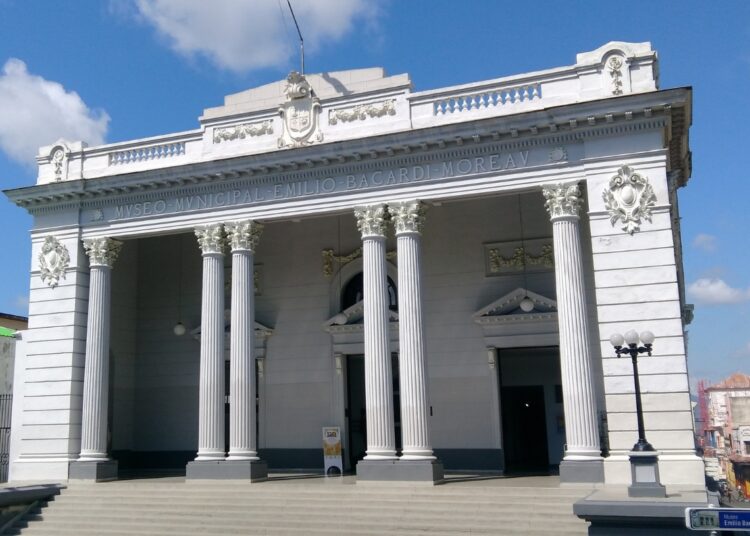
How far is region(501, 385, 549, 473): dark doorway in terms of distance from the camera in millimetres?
26562

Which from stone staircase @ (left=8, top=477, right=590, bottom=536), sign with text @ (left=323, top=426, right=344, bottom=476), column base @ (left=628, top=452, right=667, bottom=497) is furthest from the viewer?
sign with text @ (left=323, top=426, right=344, bottom=476)

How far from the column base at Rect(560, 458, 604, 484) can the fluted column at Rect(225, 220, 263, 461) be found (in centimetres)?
872

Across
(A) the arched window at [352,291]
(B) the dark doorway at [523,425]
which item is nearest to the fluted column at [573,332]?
(B) the dark doorway at [523,425]

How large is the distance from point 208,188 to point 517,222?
378 inches

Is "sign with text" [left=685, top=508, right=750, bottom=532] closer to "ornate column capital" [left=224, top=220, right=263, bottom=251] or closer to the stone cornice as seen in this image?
the stone cornice

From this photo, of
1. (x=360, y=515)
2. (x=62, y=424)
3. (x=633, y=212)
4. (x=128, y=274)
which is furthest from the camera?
(x=128, y=274)

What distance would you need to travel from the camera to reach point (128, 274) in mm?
29312

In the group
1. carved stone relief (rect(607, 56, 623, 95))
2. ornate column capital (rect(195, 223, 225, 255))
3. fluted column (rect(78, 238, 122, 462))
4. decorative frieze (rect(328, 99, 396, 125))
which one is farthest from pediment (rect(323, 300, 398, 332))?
carved stone relief (rect(607, 56, 623, 95))

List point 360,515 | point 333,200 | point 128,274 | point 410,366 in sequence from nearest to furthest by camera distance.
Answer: point 360,515 → point 410,366 → point 333,200 → point 128,274

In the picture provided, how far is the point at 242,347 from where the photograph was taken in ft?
73.8

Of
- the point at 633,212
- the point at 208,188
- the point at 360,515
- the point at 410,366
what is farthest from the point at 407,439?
the point at 208,188

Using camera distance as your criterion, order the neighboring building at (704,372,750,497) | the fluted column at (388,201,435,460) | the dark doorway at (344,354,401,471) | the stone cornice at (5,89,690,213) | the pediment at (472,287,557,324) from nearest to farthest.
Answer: the stone cornice at (5,89,690,213)
the fluted column at (388,201,435,460)
the pediment at (472,287,557,324)
the dark doorway at (344,354,401,471)
the neighboring building at (704,372,750,497)

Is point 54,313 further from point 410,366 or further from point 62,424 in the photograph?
point 410,366

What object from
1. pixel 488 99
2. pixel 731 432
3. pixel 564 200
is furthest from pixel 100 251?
pixel 731 432
